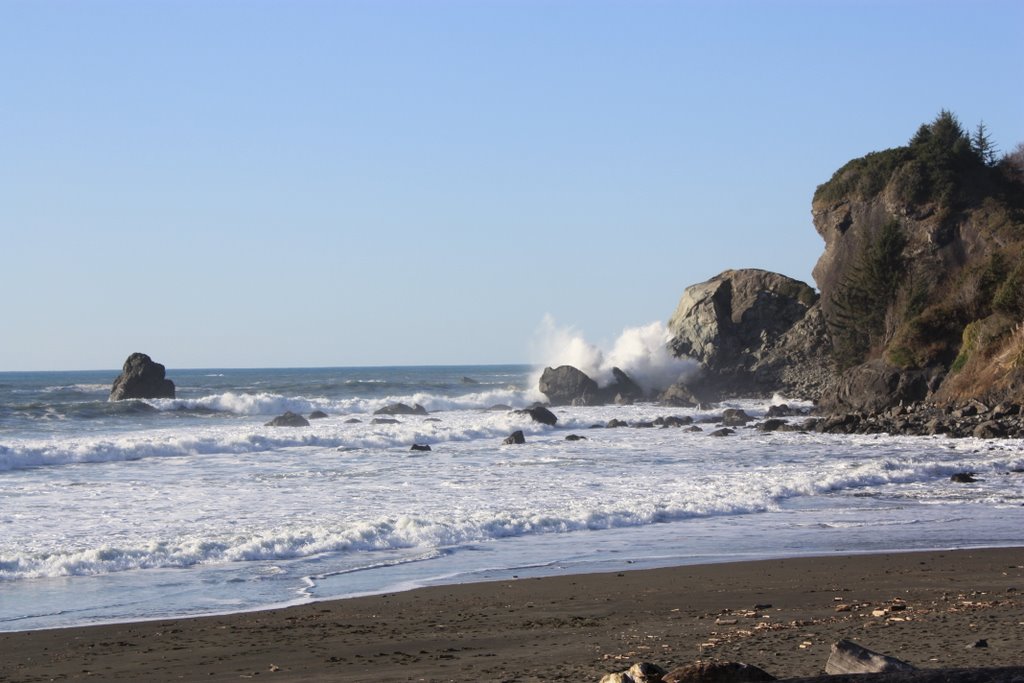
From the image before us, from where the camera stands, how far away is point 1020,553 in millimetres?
12109

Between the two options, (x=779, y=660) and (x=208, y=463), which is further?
(x=208, y=463)

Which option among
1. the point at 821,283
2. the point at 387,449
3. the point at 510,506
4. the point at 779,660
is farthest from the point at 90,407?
the point at 779,660

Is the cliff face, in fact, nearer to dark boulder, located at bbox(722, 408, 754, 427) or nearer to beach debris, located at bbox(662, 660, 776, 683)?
dark boulder, located at bbox(722, 408, 754, 427)

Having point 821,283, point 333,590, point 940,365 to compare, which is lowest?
point 333,590

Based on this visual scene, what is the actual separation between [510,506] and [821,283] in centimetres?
4046

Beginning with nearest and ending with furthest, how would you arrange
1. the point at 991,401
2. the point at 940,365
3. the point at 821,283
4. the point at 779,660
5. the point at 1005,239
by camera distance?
the point at 779,660 < the point at 991,401 < the point at 940,365 < the point at 1005,239 < the point at 821,283

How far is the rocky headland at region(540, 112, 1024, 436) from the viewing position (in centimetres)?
3428

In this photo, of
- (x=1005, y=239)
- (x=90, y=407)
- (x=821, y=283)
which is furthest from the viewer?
(x=821, y=283)

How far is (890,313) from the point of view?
145ft

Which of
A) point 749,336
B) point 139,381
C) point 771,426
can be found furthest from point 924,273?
point 139,381

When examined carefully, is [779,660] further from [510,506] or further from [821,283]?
[821,283]

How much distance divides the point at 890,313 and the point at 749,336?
43.1 feet

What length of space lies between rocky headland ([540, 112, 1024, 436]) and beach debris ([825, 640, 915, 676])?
83.4 feet

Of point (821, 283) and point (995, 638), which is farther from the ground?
point (821, 283)
